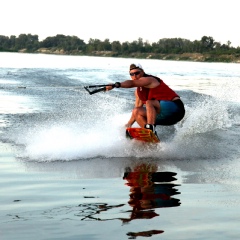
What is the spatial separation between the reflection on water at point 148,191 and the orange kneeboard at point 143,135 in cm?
110

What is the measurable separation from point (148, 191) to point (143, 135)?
9.61ft

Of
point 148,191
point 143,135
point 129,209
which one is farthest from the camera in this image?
point 143,135

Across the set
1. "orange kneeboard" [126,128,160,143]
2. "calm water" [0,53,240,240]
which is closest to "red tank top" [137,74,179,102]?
"orange kneeboard" [126,128,160,143]

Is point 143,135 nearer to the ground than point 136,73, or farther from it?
nearer to the ground

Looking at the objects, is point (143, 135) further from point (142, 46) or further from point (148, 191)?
point (142, 46)

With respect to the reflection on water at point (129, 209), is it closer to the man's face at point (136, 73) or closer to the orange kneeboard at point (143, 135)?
the orange kneeboard at point (143, 135)

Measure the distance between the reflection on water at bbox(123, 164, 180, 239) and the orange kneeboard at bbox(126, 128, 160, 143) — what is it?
1103 millimetres

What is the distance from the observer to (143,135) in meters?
9.52

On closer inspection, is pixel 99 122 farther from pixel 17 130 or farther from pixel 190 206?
pixel 190 206

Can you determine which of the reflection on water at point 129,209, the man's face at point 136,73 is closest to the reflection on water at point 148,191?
the reflection on water at point 129,209

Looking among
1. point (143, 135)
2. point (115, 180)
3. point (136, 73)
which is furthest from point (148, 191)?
point (136, 73)

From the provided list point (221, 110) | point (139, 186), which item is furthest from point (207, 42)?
point (139, 186)

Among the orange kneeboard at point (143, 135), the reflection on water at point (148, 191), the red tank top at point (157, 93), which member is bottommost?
the reflection on water at point (148, 191)

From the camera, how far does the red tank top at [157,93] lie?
9625 mm
